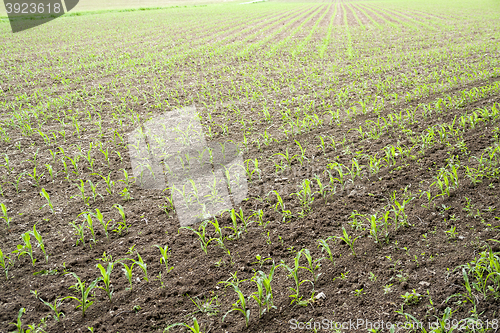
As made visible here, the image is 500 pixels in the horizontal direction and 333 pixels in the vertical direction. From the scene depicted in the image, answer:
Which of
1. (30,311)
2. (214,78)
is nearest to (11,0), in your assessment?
(214,78)

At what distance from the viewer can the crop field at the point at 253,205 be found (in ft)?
9.04

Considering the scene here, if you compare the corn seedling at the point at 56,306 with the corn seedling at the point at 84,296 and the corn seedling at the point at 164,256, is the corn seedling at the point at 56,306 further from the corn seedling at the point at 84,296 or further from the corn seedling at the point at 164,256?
the corn seedling at the point at 164,256

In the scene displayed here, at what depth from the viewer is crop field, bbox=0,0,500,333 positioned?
2.75 m

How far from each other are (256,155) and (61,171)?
126 inches

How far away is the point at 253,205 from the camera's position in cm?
418

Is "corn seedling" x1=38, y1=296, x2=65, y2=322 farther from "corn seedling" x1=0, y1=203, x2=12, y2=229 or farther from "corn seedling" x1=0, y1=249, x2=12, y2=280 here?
"corn seedling" x1=0, y1=203, x2=12, y2=229

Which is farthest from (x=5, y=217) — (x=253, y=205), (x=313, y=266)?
(x=313, y=266)

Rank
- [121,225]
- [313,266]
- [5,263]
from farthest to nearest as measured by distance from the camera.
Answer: [121,225], [5,263], [313,266]

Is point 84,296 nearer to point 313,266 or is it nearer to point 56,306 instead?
point 56,306

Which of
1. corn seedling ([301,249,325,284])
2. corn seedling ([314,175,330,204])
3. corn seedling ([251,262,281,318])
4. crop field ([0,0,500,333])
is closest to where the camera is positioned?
corn seedling ([251,262,281,318])

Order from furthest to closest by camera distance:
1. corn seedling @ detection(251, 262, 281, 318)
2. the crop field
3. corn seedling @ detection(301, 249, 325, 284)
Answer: corn seedling @ detection(301, 249, 325, 284)
the crop field
corn seedling @ detection(251, 262, 281, 318)

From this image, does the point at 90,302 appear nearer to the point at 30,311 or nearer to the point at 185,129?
the point at 30,311

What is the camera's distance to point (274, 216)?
3.94 meters

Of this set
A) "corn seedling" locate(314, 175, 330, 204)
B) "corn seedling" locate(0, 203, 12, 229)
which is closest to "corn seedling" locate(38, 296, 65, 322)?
"corn seedling" locate(0, 203, 12, 229)
